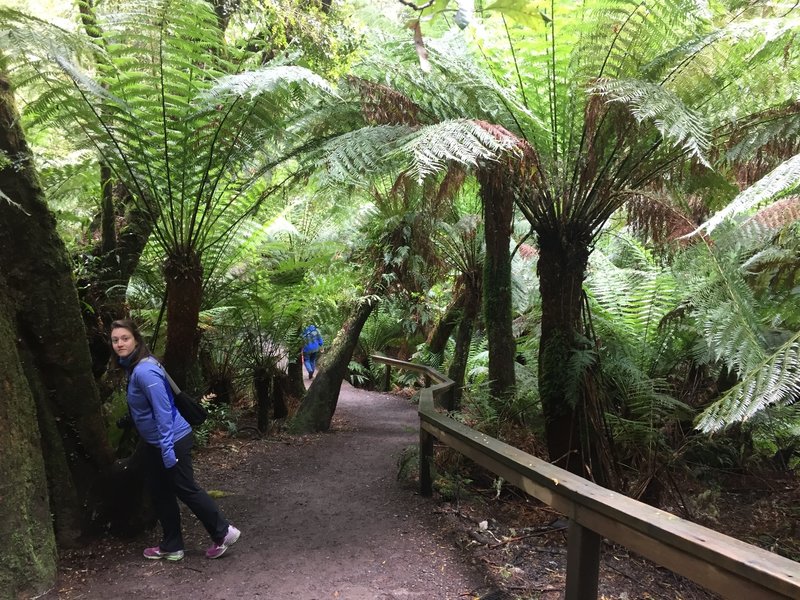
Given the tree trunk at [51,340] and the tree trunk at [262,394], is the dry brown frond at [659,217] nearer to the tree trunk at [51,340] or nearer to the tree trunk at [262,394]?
the tree trunk at [51,340]

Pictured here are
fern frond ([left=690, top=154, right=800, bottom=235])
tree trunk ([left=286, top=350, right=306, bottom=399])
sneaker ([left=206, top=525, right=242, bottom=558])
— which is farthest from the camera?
tree trunk ([left=286, top=350, right=306, bottom=399])

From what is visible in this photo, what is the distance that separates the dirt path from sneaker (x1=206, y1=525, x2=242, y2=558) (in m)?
0.04

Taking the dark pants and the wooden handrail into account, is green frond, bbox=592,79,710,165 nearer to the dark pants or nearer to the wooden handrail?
the wooden handrail

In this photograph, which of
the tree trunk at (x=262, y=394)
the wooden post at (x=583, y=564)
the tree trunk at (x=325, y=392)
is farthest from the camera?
the tree trunk at (x=325, y=392)

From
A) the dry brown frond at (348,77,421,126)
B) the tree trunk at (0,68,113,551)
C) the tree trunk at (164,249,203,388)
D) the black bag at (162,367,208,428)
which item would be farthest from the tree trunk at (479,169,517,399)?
the tree trunk at (0,68,113,551)

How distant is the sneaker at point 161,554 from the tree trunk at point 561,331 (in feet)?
6.95

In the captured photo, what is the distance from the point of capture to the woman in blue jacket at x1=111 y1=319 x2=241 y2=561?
248 centimetres

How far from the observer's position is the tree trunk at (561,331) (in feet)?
9.80

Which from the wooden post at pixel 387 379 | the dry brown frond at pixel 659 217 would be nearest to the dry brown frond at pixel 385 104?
the dry brown frond at pixel 659 217

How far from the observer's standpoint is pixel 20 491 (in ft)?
6.76

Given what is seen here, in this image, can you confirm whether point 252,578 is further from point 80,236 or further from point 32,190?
point 80,236

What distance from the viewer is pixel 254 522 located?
10.1ft

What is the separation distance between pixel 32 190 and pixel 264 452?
3.16 meters

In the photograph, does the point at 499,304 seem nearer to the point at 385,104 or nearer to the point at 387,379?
the point at 385,104
